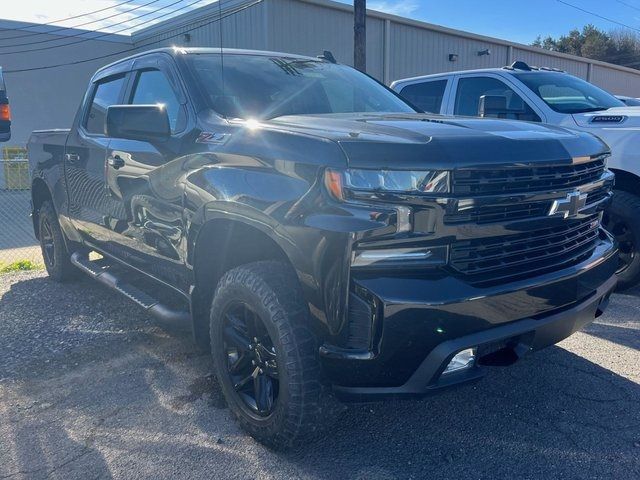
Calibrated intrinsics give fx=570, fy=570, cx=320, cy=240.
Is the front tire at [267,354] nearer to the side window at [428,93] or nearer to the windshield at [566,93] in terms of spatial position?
the windshield at [566,93]

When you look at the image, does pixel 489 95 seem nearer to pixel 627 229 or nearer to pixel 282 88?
pixel 627 229

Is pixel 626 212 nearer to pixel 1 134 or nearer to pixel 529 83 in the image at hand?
pixel 529 83

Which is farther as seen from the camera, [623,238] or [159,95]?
[623,238]

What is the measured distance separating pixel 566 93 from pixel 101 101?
4.50 metres

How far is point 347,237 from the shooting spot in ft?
7.16

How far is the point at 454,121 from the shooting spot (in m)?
2.96

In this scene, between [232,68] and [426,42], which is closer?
[232,68]

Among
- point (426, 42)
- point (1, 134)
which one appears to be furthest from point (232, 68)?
point (426, 42)

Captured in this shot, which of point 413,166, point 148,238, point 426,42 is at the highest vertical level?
point 426,42

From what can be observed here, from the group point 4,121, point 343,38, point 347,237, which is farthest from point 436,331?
point 343,38

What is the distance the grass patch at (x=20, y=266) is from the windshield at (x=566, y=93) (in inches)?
234

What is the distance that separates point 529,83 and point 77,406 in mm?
5036

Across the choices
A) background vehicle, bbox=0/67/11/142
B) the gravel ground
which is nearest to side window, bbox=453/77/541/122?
the gravel ground

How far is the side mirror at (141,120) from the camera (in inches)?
120
